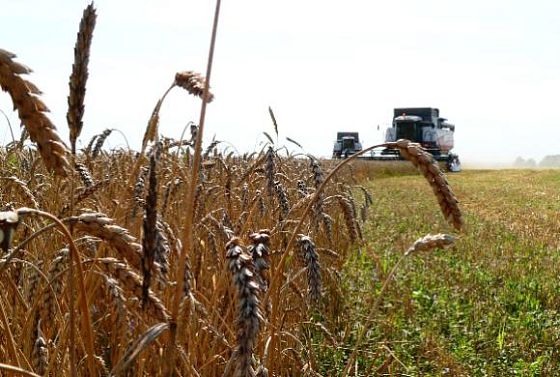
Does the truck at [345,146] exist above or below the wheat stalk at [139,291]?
above

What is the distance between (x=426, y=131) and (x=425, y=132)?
72mm

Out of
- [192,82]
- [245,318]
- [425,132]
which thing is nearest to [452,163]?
[425,132]

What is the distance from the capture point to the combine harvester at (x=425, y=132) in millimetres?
33625

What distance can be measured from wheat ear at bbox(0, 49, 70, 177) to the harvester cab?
32212mm

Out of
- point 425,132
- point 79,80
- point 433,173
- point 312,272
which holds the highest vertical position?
point 425,132

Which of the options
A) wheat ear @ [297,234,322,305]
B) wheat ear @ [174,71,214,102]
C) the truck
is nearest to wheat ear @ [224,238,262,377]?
wheat ear @ [174,71,214,102]

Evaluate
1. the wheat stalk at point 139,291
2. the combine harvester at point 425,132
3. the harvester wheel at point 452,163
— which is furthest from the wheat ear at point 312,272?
the harvester wheel at point 452,163

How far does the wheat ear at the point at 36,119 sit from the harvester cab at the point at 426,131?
32.2 meters

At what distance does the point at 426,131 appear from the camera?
3416 centimetres

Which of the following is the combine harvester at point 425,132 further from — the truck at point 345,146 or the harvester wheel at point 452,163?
the truck at point 345,146

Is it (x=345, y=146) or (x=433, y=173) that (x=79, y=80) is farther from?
(x=345, y=146)

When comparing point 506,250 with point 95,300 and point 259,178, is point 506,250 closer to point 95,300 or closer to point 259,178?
point 259,178

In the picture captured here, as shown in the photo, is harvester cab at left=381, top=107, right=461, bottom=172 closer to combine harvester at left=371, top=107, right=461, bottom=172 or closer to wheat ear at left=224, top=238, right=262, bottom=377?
combine harvester at left=371, top=107, right=461, bottom=172

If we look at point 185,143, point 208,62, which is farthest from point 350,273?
point 208,62
